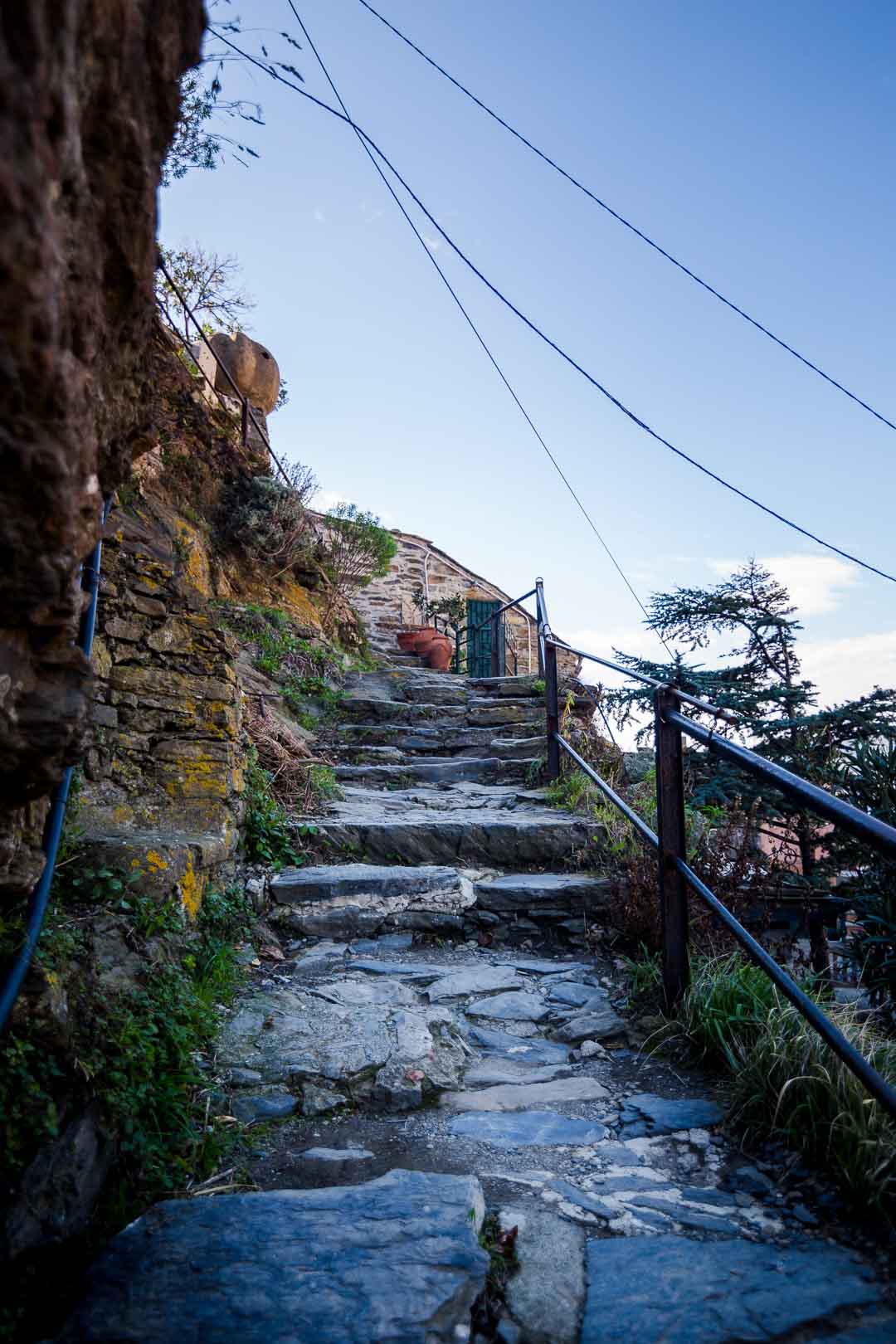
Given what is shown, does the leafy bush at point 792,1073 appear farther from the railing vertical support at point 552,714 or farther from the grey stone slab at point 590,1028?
the railing vertical support at point 552,714

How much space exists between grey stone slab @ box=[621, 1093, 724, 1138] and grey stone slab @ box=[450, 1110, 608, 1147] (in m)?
0.07

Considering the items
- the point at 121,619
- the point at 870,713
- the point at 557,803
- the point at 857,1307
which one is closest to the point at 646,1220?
the point at 857,1307

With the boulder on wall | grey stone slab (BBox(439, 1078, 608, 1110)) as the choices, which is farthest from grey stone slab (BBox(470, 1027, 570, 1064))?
the boulder on wall

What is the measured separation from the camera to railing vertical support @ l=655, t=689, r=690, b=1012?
2139 millimetres

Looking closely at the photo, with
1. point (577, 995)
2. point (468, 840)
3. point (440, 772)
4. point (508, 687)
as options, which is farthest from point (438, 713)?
point (577, 995)

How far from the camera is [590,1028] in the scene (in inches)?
84.9

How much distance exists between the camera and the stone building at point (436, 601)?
12844mm

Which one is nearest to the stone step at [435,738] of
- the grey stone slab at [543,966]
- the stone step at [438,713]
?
the stone step at [438,713]

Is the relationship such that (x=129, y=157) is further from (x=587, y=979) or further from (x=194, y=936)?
(x=587, y=979)

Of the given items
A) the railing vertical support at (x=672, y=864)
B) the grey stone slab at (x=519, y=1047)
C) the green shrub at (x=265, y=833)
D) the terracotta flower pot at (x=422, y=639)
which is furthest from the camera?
the terracotta flower pot at (x=422, y=639)

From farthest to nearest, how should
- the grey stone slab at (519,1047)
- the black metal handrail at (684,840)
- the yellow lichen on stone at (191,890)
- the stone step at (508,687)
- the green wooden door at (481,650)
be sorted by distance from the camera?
the green wooden door at (481,650) → the stone step at (508,687) → the yellow lichen on stone at (191,890) → the grey stone slab at (519,1047) → the black metal handrail at (684,840)

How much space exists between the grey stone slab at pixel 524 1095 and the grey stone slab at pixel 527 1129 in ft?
0.13

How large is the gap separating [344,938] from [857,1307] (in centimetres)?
196

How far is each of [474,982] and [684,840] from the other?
2.85 feet
